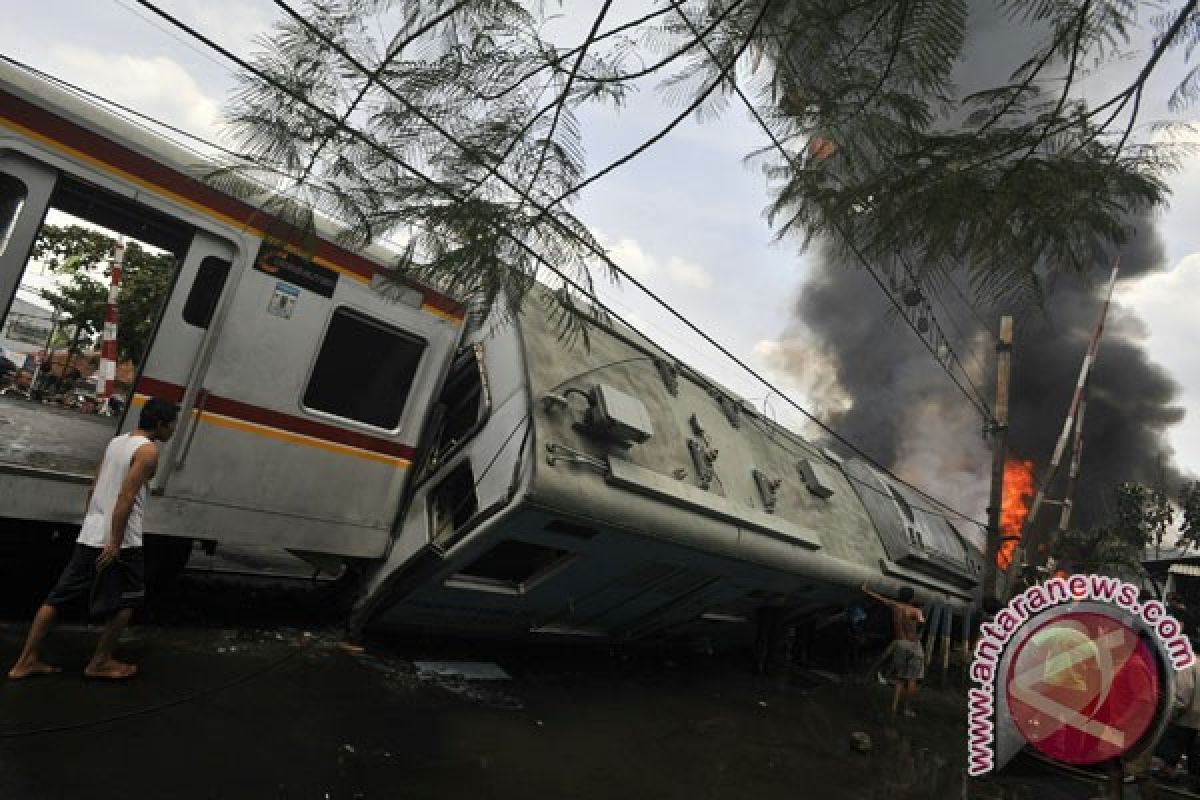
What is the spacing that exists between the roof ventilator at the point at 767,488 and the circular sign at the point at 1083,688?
4801mm

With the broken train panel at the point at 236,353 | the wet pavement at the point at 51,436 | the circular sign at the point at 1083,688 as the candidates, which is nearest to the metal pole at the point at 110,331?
the wet pavement at the point at 51,436

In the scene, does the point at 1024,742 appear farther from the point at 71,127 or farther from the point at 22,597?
the point at 22,597

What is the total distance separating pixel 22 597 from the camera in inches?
179

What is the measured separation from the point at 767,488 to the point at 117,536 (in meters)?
5.47

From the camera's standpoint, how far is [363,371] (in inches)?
207

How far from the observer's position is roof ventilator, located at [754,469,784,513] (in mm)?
6502

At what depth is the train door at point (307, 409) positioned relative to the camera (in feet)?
14.7

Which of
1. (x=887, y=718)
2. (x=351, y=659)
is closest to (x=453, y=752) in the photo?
(x=351, y=659)

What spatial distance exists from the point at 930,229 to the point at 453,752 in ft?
12.2

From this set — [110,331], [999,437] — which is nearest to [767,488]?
[110,331]

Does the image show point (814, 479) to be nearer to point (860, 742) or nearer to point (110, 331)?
point (860, 742)

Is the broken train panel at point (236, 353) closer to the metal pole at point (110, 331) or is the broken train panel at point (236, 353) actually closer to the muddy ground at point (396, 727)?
the muddy ground at point (396, 727)

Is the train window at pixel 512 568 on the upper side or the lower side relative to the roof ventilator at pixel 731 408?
lower

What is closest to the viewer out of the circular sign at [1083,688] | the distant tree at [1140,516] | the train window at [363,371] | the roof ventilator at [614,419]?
the circular sign at [1083,688]
